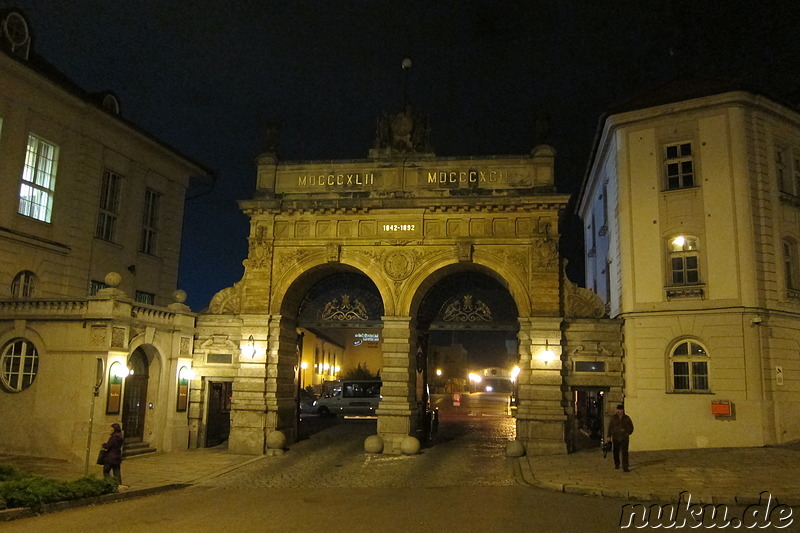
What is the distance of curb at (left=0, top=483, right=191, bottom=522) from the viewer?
11320mm

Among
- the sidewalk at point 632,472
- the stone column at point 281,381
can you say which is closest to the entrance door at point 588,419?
the sidewalk at point 632,472

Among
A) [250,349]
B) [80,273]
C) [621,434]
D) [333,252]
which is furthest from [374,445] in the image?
[80,273]

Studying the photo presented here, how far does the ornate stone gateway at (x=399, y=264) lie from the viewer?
20.1 m

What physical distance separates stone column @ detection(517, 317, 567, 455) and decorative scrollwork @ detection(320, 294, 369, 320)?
5.87 meters

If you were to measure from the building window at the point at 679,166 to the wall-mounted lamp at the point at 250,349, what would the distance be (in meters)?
14.3

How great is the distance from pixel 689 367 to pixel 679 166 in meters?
6.27

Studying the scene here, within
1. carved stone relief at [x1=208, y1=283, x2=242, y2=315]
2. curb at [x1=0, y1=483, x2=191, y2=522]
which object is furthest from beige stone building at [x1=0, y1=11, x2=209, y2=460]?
curb at [x1=0, y1=483, x2=191, y2=522]

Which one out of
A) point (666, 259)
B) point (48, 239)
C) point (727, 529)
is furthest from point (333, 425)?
point (727, 529)

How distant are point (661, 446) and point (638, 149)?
30.6 ft

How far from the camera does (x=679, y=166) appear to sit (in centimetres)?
2016

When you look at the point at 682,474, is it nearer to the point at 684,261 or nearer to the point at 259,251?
the point at 684,261

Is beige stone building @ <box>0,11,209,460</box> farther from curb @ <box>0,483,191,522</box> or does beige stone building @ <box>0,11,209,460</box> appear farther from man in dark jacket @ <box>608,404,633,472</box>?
man in dark jacket @ <box>608,404,633,472</box>

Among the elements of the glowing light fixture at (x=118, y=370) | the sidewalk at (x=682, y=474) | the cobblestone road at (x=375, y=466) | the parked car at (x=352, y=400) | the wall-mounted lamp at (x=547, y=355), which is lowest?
the cobblestone road at (x=375, y=466)
